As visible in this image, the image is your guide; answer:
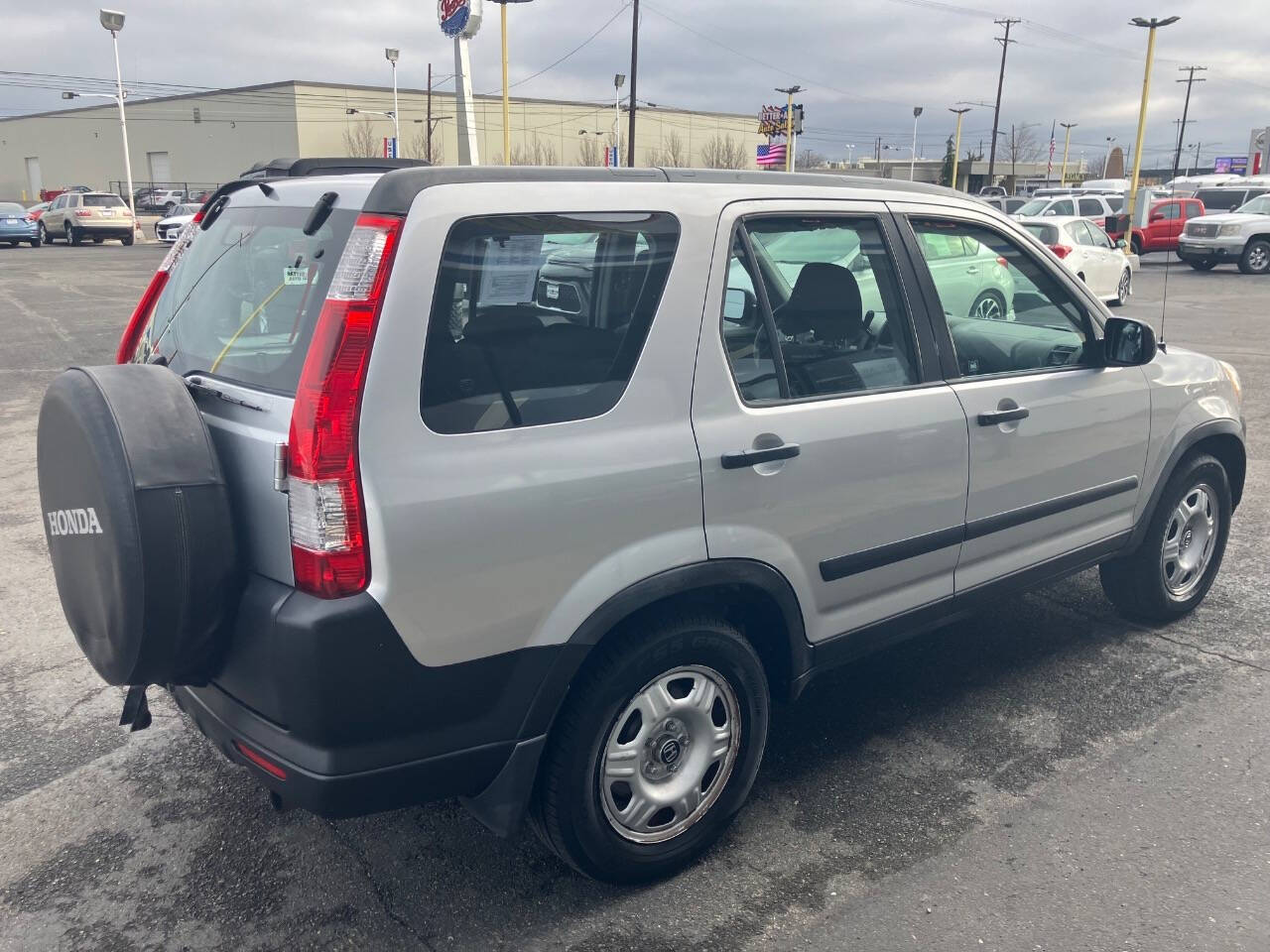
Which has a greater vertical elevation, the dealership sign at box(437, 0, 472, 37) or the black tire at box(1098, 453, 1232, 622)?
the dealership sign at box(437, 0, 472, 37)

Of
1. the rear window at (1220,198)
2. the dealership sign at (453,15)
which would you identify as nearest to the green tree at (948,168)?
the rear window at (1220,198)

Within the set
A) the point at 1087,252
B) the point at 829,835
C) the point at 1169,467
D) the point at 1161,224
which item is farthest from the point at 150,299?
the point at 1161,224

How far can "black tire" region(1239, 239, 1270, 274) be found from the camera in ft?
81.8

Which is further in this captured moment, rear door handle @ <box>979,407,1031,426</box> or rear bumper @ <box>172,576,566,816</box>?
rear door handle @ <box>979,407,1031,426</box>

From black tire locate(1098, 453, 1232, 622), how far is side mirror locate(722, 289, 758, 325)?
2.33 metres

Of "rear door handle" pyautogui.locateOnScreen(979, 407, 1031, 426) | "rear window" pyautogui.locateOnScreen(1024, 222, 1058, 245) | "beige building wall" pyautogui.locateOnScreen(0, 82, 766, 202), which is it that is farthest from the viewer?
"beige building wall" pyautogui.locateOnScreen(0, 82, 766, 202)

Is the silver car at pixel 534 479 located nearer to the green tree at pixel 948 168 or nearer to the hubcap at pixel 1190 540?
the hubcap at pixel 1190 540

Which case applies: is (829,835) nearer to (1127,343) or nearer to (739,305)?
(739,305)

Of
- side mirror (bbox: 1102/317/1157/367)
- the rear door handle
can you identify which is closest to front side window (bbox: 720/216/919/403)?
the rear door handle

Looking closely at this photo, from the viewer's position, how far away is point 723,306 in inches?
112

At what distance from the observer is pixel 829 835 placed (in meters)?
3.12

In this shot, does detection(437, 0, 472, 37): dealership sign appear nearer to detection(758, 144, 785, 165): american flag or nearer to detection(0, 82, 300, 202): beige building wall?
detection(758, 144, 785, 165): american flag

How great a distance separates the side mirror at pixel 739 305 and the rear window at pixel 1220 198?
114ft

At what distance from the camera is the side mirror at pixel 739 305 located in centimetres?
286
